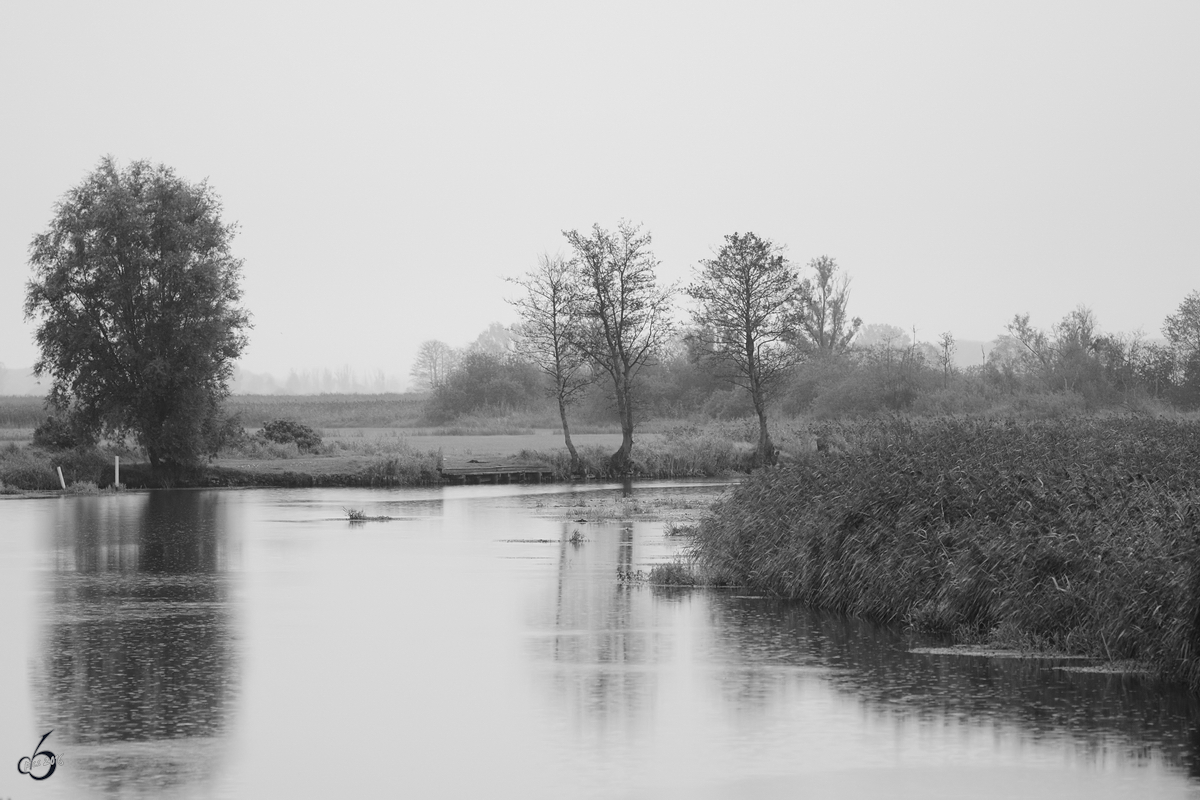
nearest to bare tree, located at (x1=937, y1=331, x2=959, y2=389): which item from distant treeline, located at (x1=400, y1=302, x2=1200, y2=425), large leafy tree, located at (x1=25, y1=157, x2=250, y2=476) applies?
distant treeline, located at (x1=400, y1=302, x2=1200, y2=425)

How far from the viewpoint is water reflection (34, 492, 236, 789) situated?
996cm

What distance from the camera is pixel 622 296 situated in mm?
60656

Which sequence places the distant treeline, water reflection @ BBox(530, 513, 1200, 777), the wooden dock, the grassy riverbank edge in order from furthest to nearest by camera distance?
the distant treeline, the wooden dock, the grassy riverbank edge, water reflection @ BBox(530, 513, 1200, 777)

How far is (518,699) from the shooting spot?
11.9 metres

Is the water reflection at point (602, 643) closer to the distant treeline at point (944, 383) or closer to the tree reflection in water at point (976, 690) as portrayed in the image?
the tree reflection in water at point (976, 690)

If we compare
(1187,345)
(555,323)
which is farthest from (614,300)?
(1187,345)

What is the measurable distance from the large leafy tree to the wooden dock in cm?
914

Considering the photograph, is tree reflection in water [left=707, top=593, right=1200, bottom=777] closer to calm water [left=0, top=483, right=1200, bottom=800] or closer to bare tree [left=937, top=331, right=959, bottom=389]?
calm water [left=0, top=483, right=1200, bottom=800]

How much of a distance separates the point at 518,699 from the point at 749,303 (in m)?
51.4

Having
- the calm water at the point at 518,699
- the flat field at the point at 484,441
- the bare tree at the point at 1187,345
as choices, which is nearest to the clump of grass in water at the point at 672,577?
the calm water at the point at 518,699

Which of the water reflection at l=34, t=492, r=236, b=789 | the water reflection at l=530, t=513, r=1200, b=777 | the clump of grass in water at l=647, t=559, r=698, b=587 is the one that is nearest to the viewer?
the water reflection at l=34, t=492, r=236, b=789

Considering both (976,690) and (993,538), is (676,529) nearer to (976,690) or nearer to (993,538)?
(993,538)

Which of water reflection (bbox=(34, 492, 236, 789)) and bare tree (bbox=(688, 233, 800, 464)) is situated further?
bare tree (bbox=(688, 233, 800, 464))

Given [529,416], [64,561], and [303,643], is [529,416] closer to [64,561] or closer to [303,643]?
[64,561]
